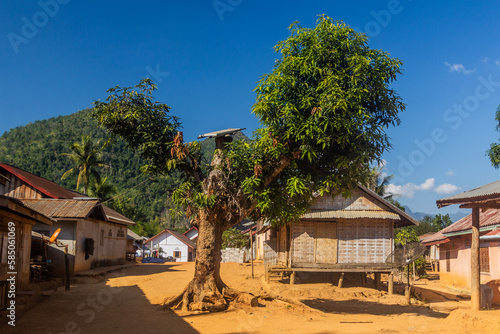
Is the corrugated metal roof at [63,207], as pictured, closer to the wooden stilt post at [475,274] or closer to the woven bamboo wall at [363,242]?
the woven bamboo wall at [363,242]

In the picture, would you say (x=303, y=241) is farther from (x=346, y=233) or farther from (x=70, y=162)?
(x=70, y=162)

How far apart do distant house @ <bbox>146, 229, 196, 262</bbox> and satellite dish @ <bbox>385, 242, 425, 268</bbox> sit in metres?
37.4

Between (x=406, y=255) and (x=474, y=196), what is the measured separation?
777cm

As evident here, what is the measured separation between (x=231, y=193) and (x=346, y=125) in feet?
13.1

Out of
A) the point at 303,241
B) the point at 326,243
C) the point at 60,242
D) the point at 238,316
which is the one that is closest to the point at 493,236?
the point at 326,243

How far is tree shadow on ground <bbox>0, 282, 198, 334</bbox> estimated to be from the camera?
32.8 feet

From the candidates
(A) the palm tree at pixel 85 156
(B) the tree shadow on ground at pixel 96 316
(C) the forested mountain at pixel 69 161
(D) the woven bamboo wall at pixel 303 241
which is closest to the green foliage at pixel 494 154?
(D) the woven bamboo wall at pixel 303 241

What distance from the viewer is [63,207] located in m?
20.9

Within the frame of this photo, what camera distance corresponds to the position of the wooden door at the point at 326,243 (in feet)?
67.8

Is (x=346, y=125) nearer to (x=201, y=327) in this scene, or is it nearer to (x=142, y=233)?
(x=201, y=327)

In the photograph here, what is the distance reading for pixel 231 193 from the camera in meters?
12.7

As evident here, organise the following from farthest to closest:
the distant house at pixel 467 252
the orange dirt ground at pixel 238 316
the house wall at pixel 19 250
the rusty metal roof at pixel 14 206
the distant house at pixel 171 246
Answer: the distant house at pixel 171 246
the distant house at pixel 467 252
the house wall at pixel 19 250
the orange dirt ground at pixel 238 316
the rusty metal roof at pixel 14 206

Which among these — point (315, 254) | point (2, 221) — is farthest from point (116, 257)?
point (2, 221)

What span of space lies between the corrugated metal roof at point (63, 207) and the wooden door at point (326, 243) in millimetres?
11171
